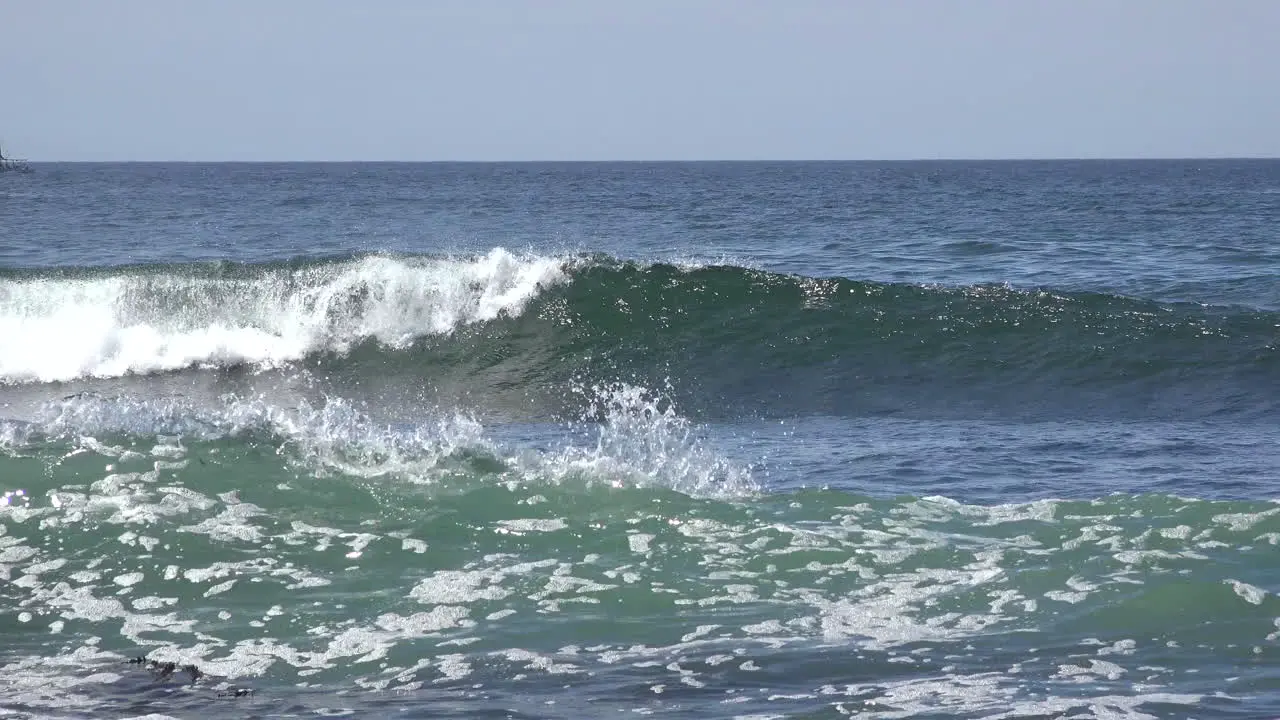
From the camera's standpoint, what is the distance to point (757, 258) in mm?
28250

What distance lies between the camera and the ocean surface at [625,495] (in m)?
5.89

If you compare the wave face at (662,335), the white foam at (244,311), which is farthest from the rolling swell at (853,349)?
the white foam at (244,311)

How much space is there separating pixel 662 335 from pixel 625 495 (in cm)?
881

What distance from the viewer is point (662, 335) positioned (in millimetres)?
17281

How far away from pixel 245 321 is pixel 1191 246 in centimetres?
2192

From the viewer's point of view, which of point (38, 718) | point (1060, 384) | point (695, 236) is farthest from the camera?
point (695, 236)

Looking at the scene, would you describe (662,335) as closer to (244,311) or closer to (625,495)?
(244,311)

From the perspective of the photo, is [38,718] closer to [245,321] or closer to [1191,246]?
[245,321]

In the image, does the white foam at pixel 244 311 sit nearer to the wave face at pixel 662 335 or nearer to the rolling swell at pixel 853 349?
Result: the wave face at pixel 662 335

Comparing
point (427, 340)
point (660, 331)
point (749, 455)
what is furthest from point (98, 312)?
point (749, 455)

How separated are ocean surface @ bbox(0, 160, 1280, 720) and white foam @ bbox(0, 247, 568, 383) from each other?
0.06 m

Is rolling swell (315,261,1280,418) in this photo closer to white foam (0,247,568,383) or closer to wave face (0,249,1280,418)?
wave face (0,249,1280,418)

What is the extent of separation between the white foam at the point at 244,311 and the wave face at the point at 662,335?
3 cm

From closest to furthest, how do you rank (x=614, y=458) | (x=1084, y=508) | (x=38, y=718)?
(x=38, y=718) < (x=1084, y=508) < (x=614, y=458)
